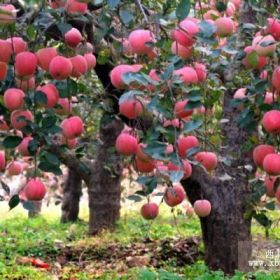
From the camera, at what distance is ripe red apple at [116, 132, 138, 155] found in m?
1.69

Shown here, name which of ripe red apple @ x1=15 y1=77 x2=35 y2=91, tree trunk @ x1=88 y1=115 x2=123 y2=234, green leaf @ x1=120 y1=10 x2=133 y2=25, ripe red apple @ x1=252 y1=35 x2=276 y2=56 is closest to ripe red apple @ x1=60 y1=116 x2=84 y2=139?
ripe red apple @ x1=15 y1=77 x2=35 y2=91

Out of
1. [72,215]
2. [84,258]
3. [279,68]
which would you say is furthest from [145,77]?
[72,215]

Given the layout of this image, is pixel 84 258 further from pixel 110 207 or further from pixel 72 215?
pixel 72 215

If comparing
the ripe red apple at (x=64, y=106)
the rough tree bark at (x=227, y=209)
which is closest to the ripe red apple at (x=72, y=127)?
the ripe red apple at (x=64, y=106)

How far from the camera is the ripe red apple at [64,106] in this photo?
6.39 feet

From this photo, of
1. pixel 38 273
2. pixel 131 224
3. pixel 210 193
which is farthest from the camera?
pixel 131 224

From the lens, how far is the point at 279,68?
151 cm

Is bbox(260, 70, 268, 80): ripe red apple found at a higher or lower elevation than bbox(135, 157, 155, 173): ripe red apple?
higher

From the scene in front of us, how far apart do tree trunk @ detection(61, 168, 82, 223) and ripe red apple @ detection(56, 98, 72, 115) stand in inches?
203

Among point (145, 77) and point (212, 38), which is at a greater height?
point (212, 38)

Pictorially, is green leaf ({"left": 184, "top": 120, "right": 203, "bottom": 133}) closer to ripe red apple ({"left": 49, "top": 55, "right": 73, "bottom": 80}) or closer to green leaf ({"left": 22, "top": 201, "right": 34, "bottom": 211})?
ripe red apple ({"left": 49, "top": 55, "right": 73, "bottom": 80})

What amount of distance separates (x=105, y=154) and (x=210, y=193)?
2.23m

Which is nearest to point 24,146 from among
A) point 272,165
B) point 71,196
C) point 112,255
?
point 272,165

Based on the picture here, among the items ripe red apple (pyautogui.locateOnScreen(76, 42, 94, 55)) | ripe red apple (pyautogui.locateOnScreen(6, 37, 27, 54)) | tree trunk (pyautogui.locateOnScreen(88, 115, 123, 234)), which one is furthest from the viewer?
tree trunk (pyautogui.locateOnScreen(88, 115, 123, 234))
